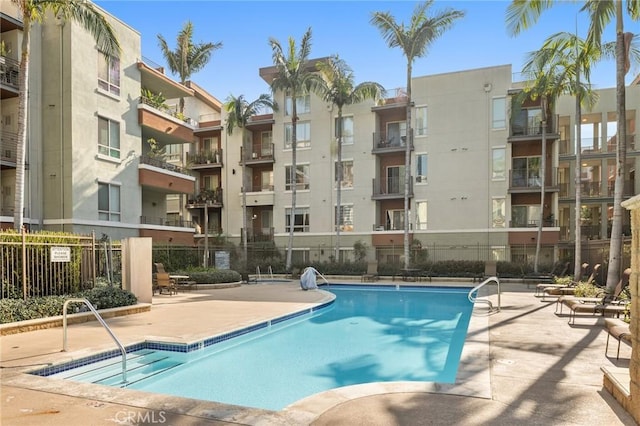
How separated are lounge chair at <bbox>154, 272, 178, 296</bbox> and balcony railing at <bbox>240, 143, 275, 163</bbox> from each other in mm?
17008

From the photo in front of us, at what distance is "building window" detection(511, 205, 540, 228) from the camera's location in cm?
2739

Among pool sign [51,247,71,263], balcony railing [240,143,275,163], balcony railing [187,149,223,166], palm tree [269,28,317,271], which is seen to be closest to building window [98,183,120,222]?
pool sign [51,247,71,263]

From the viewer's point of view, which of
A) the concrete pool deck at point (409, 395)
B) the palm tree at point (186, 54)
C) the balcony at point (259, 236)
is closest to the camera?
the concrete pool deck at point (409, 395)

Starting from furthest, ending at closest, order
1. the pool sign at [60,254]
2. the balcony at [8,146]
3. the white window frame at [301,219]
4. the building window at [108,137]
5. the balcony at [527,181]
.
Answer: the white window frame at [301,219]
the balcony at [527,181]
the building window at [108,137]
the balcony at [8,146]
the pool sign at [60,254]

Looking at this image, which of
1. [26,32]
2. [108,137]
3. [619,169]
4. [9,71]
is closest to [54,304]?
[26,32]

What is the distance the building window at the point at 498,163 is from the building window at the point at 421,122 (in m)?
4.81

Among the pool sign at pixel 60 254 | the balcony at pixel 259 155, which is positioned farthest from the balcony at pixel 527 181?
the pool sign at pixel 60 254

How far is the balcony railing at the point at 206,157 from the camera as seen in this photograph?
3444 centimetres

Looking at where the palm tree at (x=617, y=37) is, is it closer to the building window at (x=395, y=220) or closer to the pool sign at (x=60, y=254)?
the pool sign at (x=60, y=254)

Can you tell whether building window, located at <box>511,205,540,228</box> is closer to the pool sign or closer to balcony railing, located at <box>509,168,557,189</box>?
balcony railing, located at <box>509,168,557,189</box>

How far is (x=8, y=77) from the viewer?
1855 centimetres

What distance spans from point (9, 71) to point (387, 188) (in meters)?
22.3

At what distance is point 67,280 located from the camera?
11.3 m

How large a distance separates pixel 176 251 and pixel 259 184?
13181mm
